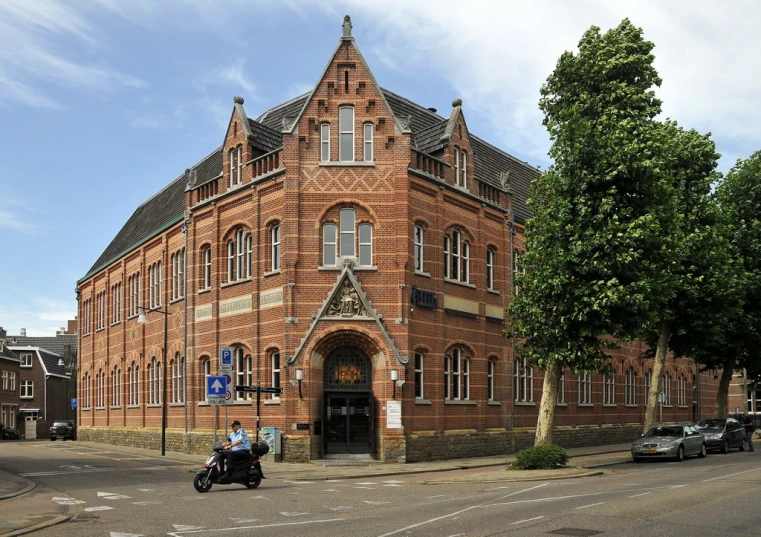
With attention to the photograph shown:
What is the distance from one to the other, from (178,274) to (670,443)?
73.2ft

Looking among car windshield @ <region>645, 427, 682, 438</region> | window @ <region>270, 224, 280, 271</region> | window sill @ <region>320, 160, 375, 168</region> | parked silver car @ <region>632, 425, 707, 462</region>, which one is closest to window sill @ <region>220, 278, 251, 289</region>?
window @ <region>270, 224, 280, 271</region>

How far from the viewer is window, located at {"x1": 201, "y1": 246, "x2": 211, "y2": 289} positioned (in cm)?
3560

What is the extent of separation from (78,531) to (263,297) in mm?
17937

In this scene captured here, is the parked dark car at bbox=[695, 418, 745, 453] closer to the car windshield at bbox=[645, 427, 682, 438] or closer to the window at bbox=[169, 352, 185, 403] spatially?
the car windshield at bbox=[645, 427, 682, 438]

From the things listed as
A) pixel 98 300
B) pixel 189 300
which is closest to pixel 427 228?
pixel 189 300

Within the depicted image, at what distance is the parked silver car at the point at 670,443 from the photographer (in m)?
30.8

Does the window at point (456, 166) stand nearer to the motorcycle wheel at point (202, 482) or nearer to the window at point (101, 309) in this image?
the motorcycle wheel at point (202, 482)

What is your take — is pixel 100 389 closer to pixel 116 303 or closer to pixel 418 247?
pixel 116 303

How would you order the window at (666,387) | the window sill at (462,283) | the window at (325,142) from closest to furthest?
the window at (325,142), the window sill at (462,283), the window at (666,387)

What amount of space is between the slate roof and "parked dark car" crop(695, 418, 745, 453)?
1227 cm

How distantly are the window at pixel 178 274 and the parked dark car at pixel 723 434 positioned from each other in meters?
23.2

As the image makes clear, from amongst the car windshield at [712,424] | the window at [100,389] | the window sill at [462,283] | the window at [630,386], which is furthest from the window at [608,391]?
the window at [100,389]

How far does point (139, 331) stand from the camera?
4319 cm

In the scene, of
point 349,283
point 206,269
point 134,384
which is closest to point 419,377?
point 349,283
